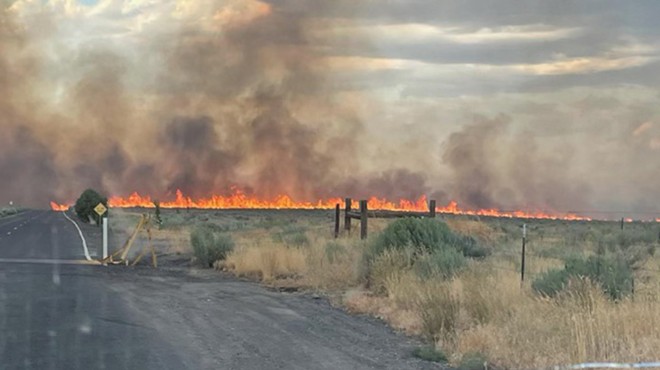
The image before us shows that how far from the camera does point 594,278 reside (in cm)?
1279

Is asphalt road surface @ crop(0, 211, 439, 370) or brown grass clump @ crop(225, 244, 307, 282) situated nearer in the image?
asphalt road surface @ crop(0, 211, 439, 370)

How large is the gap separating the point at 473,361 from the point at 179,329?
5.22 meters

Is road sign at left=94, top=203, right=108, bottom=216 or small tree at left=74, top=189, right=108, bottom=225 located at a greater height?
road sign at left=94, top=203, right=108, bottom=216

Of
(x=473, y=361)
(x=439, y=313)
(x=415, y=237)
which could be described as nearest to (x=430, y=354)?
(x=473, y=361)

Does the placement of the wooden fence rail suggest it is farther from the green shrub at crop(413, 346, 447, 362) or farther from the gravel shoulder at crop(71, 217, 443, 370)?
the green shrub at crop(413, 346, 447, 362)

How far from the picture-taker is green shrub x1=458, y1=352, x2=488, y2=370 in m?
9.53

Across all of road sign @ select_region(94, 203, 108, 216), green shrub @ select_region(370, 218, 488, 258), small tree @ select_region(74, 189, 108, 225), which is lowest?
small tree @ select_region(74, 189, 108, 225)

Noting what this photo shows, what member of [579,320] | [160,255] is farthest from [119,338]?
[160,255]

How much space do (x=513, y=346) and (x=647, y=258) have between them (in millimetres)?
18453

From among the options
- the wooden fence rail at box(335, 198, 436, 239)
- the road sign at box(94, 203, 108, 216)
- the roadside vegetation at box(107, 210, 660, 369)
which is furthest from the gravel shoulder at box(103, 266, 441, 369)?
the road sign at box(94, 203, 108, 216)

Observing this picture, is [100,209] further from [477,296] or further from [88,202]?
[88,202]

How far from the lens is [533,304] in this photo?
11.8 metres

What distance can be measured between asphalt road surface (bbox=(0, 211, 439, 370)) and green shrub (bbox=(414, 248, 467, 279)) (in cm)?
228

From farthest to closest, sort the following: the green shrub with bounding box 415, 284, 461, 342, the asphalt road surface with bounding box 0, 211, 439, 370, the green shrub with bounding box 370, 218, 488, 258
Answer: the green shrub with bounding box 370, 218, 488, 258 < the green shrub with bounding box 415, 284, 461, 342 < the asphalt road surface with bounding box 0, 211, 439, 370
